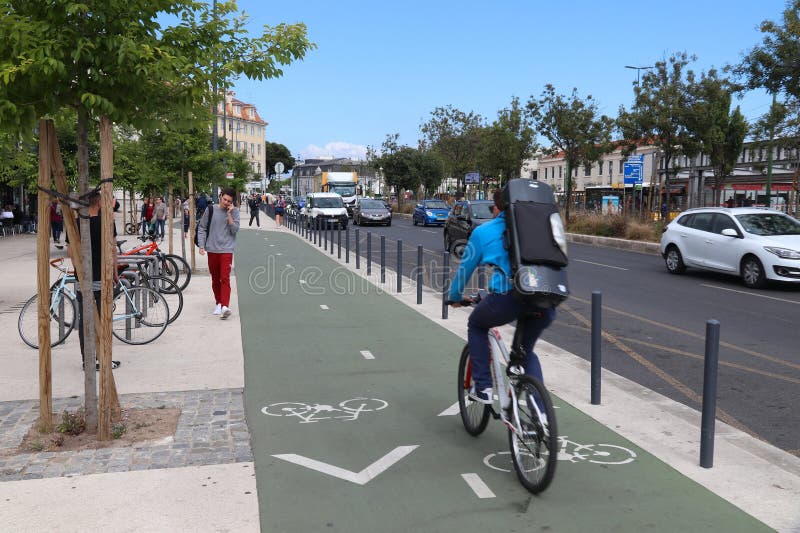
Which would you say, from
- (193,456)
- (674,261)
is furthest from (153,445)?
(674,261)

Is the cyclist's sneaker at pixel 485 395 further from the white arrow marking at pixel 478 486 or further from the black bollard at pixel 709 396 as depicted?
the black bollard at pixel 709 396

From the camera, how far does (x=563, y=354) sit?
773 cm

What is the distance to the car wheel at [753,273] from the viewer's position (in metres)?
13.7

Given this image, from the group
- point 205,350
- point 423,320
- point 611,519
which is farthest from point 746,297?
point 611,519

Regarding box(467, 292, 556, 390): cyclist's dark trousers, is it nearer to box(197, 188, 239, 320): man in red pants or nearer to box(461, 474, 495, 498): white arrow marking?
box(461, 474, 495, 498): white arrow marking

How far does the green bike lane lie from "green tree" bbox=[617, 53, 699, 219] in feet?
76.0

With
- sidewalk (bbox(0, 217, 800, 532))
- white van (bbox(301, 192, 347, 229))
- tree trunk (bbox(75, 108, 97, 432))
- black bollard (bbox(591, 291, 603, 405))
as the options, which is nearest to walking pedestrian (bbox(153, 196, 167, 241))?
white van (bbox(301, 192, 347, 229))

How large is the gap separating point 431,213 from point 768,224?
2685 centimetres

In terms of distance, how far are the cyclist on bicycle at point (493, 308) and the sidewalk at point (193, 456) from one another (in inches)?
45.5

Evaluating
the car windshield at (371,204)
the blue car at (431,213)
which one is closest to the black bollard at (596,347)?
the car windshield at (371,204)

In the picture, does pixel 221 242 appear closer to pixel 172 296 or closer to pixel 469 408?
pixel 172 296

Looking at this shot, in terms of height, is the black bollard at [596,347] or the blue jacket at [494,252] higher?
the blue jacket at [494,252]

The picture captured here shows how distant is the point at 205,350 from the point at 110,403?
8.83 feet

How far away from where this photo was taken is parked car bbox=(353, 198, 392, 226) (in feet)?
129
